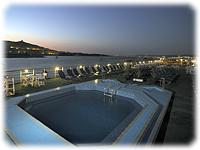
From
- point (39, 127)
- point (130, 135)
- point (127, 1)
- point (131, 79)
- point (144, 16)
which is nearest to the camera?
point (127, 1)

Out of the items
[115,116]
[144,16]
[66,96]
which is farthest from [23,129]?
[144,16]

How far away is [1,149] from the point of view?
173 centimetres

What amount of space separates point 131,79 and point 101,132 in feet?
12.6

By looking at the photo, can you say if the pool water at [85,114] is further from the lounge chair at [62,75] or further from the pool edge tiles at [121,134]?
the lounge chair at [62,75]

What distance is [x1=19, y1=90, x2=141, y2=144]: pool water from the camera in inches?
110

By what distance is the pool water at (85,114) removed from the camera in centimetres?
279

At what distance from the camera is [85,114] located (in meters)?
3.71

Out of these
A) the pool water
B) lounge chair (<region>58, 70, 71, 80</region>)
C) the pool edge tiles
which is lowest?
the pool water

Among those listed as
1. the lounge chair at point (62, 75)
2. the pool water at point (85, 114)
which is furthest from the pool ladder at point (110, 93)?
the lounge chair at point (62, 75)

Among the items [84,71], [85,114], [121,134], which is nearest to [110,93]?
[85,114]

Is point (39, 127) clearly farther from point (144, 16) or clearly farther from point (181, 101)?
point (144, 16)

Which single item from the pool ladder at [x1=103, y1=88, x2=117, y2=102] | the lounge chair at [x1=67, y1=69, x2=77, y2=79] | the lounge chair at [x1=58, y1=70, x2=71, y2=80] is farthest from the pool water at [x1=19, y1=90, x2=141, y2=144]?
the lounge chair at [x1=67, y1=69, x2=77, y2=79]

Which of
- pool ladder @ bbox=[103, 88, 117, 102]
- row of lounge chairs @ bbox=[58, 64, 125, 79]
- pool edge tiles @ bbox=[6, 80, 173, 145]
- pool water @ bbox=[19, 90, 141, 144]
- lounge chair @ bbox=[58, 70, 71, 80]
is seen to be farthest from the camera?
row of lounge chairs @ bbox=[58, 64, 125, 79]

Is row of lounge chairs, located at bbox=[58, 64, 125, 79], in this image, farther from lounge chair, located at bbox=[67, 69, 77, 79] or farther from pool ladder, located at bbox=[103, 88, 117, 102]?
pool ladder, located at bbox=[103, 88, 117, 102]
